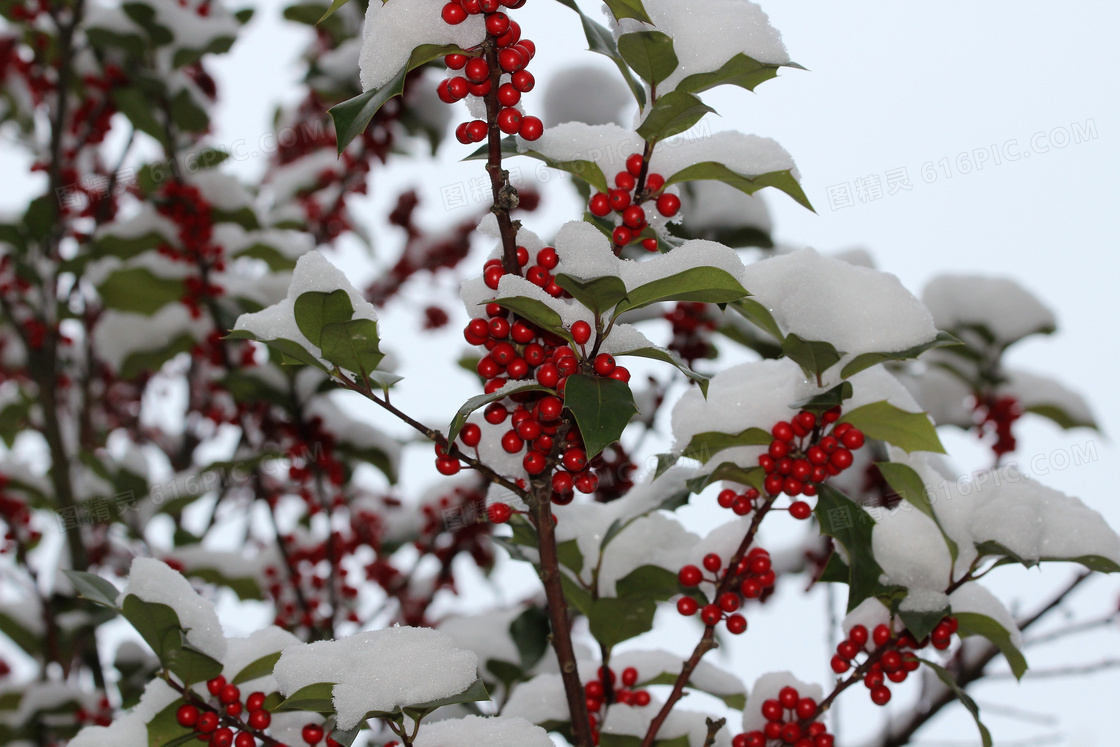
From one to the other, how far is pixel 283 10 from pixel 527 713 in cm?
256

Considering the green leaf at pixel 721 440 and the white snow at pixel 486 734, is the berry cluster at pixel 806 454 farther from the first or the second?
the white snow at pixel 486 734

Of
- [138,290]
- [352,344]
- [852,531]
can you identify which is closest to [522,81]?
[352,344]

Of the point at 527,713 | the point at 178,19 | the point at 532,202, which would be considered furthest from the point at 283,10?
the point at 527,713

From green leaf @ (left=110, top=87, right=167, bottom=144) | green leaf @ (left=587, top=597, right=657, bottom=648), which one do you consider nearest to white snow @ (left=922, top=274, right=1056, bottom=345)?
green leaf @ (left=587, top=597, right=657, bottom=648)

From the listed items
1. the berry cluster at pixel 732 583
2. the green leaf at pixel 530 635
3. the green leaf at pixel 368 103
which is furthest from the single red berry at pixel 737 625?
the green leaf at pixel 368 103

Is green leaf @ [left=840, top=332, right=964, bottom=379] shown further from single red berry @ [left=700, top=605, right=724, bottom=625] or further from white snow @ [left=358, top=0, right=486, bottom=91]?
white snow @ [left=358, top=0, right=486, bottom=91]

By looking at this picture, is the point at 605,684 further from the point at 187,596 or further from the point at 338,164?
the point at 338,164

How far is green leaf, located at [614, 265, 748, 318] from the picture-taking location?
92 centimetres

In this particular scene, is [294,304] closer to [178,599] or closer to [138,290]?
[178,599]

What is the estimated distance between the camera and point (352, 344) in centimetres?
107

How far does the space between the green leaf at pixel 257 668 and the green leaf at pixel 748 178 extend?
0.84 metres

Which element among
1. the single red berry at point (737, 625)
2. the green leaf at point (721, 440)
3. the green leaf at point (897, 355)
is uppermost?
the green leaf at point (897, 355)

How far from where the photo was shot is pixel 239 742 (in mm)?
1209

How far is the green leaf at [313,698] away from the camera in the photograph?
37.9 inches
